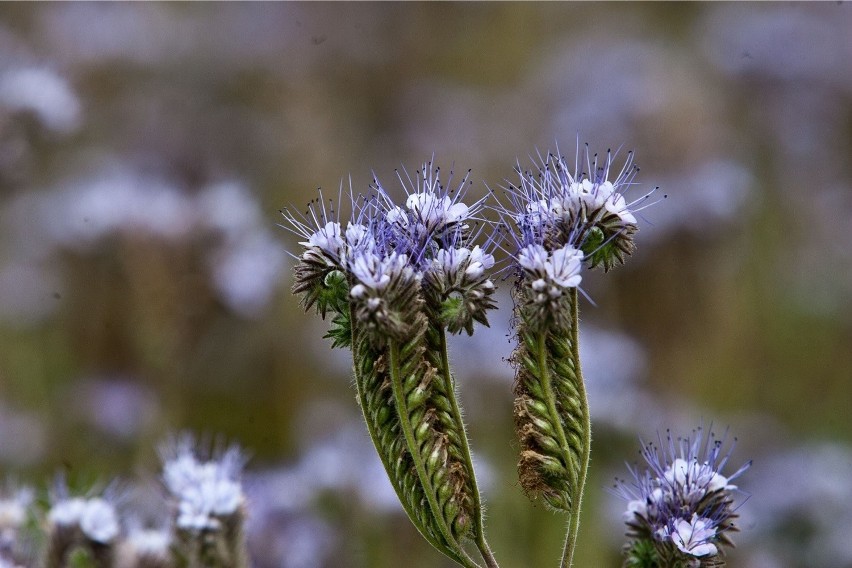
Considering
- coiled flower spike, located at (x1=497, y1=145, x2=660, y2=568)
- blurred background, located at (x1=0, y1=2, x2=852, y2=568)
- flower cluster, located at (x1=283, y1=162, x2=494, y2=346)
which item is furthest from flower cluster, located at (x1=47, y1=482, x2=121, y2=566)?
coiled flower spike, located at (x1=497, y1=145, x2=660, y2=568)

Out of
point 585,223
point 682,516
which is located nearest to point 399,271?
point 585,223

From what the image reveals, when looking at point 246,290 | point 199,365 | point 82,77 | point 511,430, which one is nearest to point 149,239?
point 246,290

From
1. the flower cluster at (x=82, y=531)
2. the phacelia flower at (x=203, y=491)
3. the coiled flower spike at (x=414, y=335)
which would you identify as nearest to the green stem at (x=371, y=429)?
the coiled flower spike at (x=414, y=335)

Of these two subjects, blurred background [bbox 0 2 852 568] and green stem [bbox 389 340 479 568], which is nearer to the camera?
green stem [bbox 389 340 479 568]

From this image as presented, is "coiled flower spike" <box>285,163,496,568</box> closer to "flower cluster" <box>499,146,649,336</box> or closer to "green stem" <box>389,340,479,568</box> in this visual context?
"green stem" <box>389,340,479,568</box>

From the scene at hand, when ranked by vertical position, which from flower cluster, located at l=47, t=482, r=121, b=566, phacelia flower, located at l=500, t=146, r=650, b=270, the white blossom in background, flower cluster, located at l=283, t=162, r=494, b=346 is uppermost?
the white blossom in background

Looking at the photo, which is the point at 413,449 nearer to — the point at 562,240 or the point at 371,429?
the point at 371,429

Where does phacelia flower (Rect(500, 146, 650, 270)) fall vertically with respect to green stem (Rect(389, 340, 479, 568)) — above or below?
above

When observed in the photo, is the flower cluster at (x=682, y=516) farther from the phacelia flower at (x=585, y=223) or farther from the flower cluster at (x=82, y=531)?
the flower cluster at (x=82, y=531)
